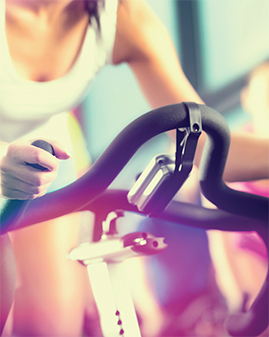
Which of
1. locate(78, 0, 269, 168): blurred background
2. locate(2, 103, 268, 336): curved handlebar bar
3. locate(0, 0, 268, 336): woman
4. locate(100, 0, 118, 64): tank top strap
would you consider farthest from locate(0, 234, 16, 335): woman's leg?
locate(100, 0, 118, 64): tank top strap

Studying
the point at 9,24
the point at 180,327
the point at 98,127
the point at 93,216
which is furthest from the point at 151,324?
the point at 9,24

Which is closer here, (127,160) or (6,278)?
(127,160)

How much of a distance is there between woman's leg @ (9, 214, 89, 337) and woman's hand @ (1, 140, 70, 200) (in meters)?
0.49

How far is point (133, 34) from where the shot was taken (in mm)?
926

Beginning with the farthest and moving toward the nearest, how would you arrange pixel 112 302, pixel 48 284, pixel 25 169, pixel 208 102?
pixel 208 102 → pixel 48 284 → pixel 112 302 → pixel 25 169

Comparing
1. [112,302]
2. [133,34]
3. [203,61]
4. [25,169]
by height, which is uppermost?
[203,61]

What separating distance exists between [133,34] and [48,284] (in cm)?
72

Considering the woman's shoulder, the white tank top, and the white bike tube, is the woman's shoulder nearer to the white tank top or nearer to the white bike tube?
the white tank top

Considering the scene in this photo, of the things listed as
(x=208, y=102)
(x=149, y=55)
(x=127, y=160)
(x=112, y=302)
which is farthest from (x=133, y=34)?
(x=112, y=302)

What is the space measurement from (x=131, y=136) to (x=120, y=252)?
189 millimetres

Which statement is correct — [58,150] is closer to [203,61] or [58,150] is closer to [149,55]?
[149,55]

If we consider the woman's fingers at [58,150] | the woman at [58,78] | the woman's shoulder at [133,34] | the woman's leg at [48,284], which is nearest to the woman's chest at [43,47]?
the woman at [58,78]

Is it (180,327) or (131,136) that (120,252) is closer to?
(131,136)

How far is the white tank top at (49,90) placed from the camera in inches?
32.9
